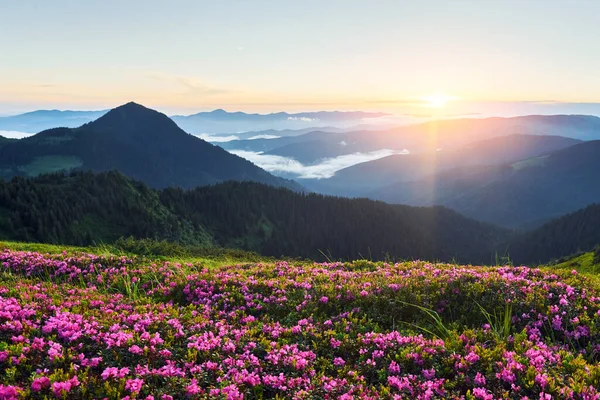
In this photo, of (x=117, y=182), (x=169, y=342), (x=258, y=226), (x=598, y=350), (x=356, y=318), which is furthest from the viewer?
(x=258, y=226)

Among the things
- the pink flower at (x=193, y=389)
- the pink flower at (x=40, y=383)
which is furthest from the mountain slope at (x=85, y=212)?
the pink flower at (x=193, y=389)

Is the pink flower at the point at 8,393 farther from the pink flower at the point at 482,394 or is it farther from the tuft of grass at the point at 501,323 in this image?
the tuft of grass at the point at 501,323

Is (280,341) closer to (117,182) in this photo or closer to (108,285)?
(108,285)

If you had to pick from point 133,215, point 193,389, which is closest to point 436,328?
point 193,389

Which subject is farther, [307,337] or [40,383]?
[307,337]

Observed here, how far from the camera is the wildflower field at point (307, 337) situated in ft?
24.4

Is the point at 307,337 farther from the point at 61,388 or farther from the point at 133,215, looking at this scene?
the point at 133,215

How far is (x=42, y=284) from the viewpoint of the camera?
13906 mm

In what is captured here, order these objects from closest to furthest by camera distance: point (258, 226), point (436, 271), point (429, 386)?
point (429, 386) < point (436, 271) < point (258, 226)

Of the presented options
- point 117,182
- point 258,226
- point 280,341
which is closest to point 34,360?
point 280,341

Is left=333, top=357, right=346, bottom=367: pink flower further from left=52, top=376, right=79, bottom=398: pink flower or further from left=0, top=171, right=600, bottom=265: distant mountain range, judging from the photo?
left=0, top=171, right=600, bottom=265: distant mountain range

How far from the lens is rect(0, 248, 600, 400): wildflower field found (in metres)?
7.45

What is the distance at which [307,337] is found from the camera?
9.95m

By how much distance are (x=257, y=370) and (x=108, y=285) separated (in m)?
9.83
